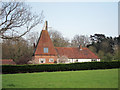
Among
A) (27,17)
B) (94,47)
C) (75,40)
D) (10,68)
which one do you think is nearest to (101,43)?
(94,47)

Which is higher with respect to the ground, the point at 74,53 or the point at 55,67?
the point at 74,53

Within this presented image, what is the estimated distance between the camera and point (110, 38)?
2581 inches

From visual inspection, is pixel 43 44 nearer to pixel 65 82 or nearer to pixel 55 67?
pixel 55 67

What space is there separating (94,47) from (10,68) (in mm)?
39317

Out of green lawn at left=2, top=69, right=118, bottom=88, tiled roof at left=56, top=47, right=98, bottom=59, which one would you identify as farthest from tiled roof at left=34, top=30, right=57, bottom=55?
green lawn at left=2, top=69, right=118, bottom=88

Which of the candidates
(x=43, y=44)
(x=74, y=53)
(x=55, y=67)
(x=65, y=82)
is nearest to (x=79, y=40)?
(x=74, y=53)

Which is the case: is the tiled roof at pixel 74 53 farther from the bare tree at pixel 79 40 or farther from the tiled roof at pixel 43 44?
the bare tree at pixel 79 40

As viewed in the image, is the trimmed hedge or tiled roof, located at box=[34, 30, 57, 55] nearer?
the trimmed hedge

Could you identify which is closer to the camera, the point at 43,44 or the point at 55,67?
the point at 55,67

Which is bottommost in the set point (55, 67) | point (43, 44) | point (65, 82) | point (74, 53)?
point (55, 67)

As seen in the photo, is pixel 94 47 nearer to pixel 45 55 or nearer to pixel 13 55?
pixel 45 55

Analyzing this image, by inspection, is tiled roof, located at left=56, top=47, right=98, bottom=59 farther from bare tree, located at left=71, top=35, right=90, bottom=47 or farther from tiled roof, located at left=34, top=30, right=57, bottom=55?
bare tree, located at left=71, top=35, right=90, bottom=47

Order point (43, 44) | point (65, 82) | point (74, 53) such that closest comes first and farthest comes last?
point (65, 82) < point (43, 44) < point (74, 53)

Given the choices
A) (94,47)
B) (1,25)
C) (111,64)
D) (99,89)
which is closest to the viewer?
(99,89)
